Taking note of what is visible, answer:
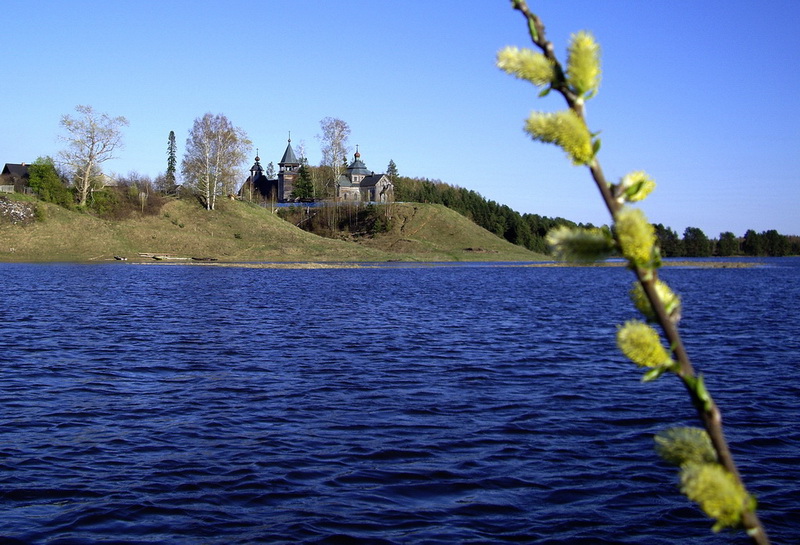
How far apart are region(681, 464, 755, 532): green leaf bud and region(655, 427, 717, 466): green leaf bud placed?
0.18 metres

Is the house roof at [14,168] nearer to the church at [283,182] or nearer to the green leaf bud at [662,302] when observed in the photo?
the church at [283,182]

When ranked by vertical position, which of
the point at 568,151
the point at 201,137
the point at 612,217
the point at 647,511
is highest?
the point at 201,137

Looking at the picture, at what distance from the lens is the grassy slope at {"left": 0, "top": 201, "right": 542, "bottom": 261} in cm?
8588

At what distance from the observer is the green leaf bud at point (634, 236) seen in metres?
2.22

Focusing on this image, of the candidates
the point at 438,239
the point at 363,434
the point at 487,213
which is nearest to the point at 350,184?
the point at 438,239

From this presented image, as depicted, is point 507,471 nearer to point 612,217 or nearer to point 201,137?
point 612,217

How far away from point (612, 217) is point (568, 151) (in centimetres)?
25

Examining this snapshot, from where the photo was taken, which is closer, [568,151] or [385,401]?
[568,151]

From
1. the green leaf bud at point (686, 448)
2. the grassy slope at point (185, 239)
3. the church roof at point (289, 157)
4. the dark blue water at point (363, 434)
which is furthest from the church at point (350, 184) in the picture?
the green leaf bud at point (686, 448)

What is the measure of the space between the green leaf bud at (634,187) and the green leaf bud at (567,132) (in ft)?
0.49

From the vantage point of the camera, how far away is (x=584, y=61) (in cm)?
235

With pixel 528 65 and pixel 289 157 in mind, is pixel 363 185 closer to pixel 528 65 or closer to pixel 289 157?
pixel 289 157

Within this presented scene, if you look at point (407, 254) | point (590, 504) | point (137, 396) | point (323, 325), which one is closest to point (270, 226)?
point (407, 254)

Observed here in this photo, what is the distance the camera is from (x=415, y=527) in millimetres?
8734
